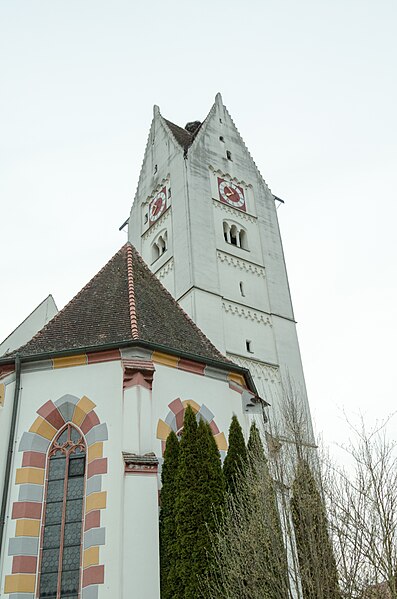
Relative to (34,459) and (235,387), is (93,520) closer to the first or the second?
(34,459)

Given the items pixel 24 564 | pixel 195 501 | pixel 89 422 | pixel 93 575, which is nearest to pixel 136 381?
pixel 89 422

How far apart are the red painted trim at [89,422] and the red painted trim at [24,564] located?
228cm

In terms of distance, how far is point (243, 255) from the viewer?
104 ft

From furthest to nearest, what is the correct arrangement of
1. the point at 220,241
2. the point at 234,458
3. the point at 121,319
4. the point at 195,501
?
the point at 220,241 < the point at 121,319 < the point at 234,458 < the point at 195,501

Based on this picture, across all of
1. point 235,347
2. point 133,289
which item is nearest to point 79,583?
point 133,289

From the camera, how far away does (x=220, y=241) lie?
31.1 m

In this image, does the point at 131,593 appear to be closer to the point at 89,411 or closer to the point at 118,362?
the point at 89,411

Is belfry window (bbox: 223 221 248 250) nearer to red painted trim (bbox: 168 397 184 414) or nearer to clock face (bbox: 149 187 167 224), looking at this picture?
clock face (bbox: 149 187 167 224)

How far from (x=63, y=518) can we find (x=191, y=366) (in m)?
3.90

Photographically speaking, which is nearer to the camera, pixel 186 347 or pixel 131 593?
pixel 131 593

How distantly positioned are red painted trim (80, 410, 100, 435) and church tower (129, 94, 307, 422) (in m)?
14.7

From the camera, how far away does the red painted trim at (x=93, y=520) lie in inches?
413

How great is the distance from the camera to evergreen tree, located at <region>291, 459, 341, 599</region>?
950 centimetres

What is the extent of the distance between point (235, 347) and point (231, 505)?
684 inches
